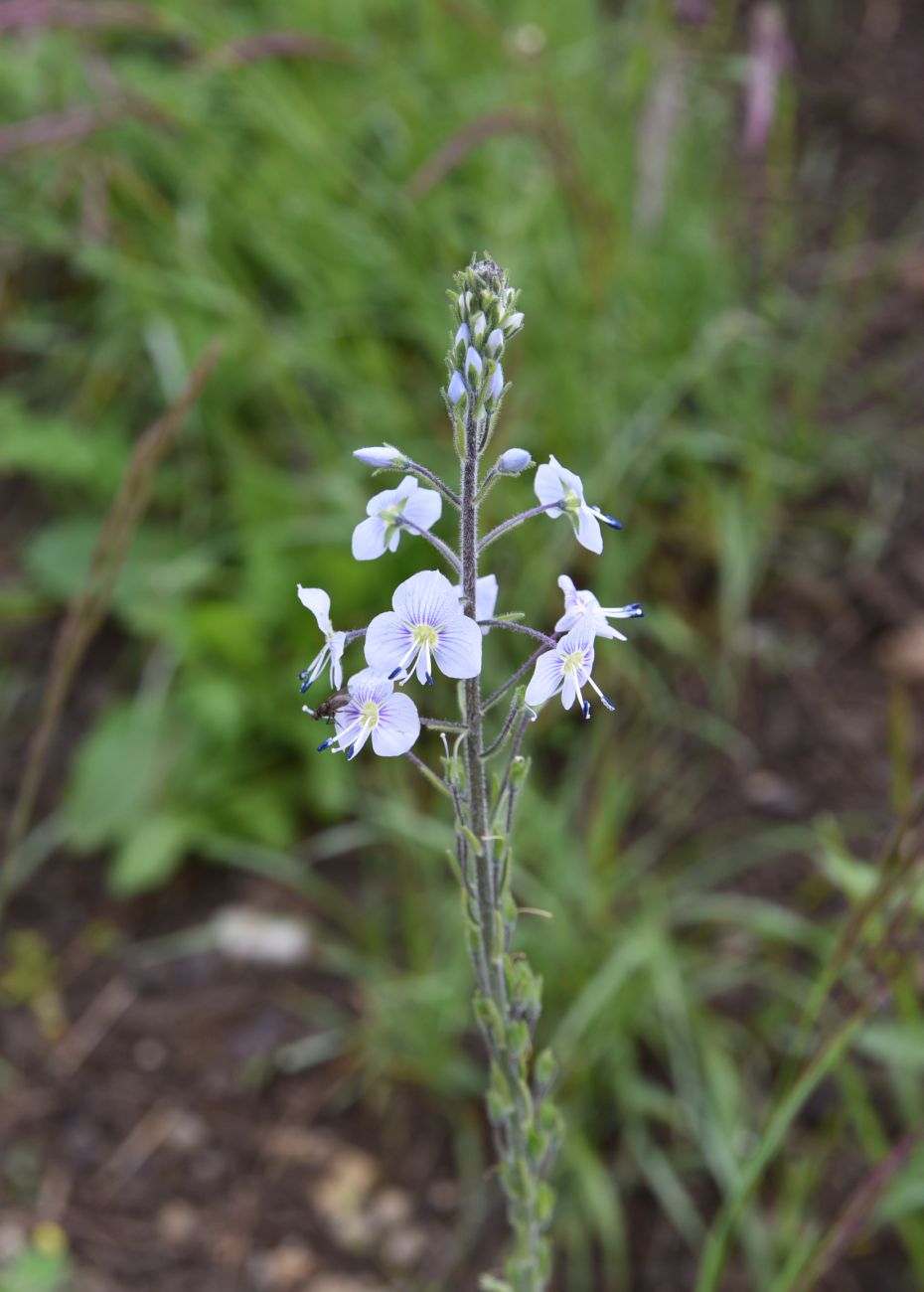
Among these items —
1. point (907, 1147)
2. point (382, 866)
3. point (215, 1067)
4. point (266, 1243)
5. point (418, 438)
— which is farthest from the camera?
point (418, 438)

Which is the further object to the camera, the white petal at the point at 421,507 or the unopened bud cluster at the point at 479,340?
the white petal at the point at 421,507

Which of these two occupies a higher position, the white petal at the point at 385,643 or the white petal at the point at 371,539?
the white petal at the point at 371,539

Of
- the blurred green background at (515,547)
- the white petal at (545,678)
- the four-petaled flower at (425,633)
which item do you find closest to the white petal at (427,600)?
the four-petaled flower at (425,633)

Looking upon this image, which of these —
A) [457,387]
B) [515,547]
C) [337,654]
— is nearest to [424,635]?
[337,654]

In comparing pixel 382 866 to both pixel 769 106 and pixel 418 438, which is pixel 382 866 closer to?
pixel 418 438

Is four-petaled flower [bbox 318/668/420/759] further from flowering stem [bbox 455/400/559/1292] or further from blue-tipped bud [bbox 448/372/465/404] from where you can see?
blue-tipped bud [bbox 448/372/465/404]

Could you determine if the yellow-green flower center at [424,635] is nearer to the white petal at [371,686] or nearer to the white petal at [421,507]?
the white petal at [371,686]

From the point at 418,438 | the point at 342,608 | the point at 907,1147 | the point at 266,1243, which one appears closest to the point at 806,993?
the point at 907,1147
